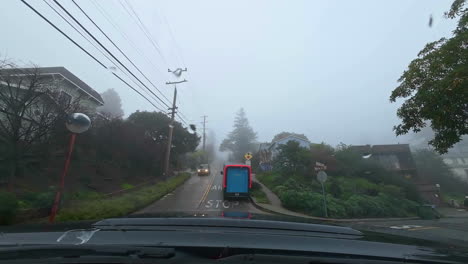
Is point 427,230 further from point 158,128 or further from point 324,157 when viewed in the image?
point 158,128

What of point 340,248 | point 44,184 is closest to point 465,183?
point 340,248

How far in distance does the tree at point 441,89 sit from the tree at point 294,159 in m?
14.8

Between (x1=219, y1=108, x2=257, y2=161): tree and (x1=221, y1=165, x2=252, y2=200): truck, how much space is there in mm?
44327

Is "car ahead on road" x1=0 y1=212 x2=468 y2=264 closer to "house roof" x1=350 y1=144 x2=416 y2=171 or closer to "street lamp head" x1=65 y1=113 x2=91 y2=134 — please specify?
"street lamp head" x1=65 y1=113 x2=91 y2=134

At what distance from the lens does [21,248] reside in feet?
4.36

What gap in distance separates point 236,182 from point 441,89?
13.0 m

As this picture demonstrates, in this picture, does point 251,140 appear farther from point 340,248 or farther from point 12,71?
point 340,248

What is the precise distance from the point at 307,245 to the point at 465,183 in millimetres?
50829

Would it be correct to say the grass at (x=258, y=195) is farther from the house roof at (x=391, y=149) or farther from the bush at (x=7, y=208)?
the house roof at (x=391, y=149)

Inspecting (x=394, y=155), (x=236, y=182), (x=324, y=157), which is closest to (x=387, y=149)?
(x=394, y=155)

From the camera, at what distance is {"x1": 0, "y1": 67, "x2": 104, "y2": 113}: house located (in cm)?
1206

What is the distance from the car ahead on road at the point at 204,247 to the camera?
1.23m

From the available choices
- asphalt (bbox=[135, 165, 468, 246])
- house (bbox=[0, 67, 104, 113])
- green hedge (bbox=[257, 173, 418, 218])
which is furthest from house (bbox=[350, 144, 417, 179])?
house (bbox=[0, 67, 104, 113])

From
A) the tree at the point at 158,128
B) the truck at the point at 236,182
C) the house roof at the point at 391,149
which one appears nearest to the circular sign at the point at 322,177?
the truck at the point at 236,182
